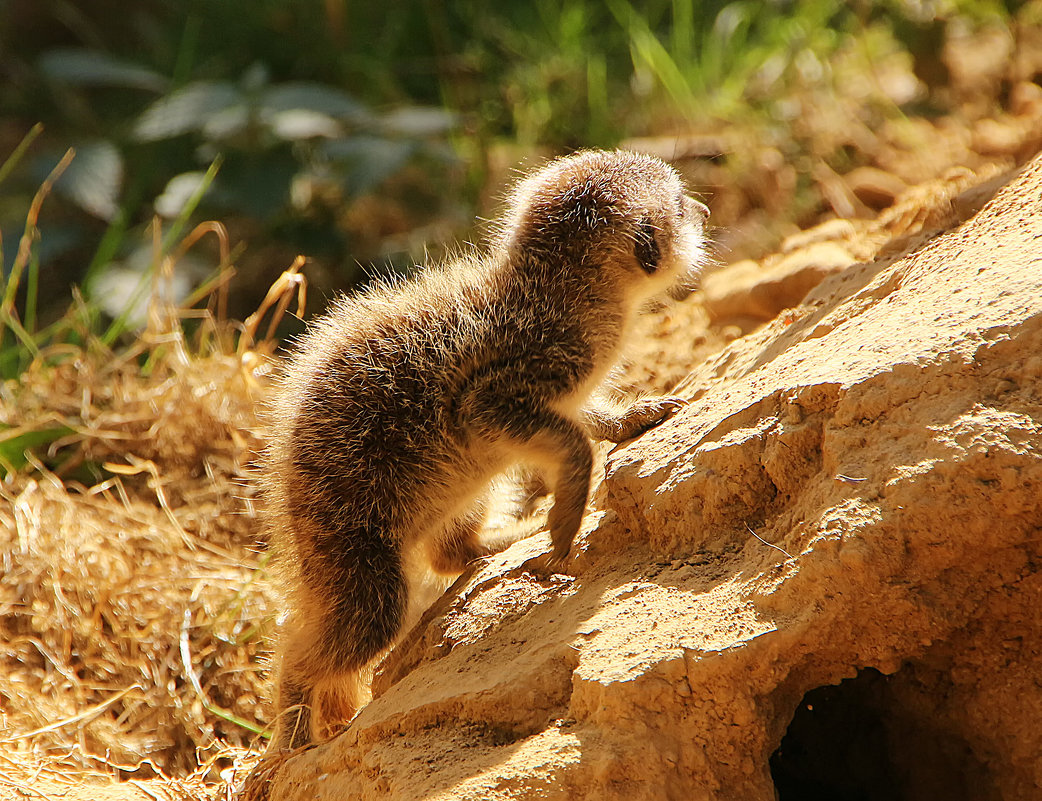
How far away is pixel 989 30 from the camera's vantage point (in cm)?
682

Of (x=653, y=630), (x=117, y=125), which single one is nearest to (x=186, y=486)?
(x=653, y=630)

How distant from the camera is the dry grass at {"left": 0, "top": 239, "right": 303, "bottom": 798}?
3568 millimetres

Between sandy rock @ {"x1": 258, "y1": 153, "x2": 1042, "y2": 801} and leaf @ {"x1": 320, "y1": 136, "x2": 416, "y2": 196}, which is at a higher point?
leaf @ {"x1": 320, "y1": 136, "x2": 416, "y2": 196}

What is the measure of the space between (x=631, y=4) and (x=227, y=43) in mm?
3050

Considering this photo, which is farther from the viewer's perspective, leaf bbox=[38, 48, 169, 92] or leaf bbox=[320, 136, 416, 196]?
leaf bbox=[38, 48, 169, 92]

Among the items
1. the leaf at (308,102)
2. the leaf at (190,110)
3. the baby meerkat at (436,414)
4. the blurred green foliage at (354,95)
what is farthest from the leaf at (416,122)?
the baby meerkat at (436,414)

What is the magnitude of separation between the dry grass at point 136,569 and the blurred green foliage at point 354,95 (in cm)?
121

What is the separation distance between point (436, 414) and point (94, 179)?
11.0 ft

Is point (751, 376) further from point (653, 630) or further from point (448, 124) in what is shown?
point (448, 124)

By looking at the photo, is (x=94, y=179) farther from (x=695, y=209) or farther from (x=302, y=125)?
(x=695, y=209)

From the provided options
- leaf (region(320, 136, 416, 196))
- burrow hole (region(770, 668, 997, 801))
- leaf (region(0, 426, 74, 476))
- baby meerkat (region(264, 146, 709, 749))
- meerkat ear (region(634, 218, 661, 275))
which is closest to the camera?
burrow hole (region(770, 668, 997, 801))

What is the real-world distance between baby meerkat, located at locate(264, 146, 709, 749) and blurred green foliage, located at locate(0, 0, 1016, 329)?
2107mm

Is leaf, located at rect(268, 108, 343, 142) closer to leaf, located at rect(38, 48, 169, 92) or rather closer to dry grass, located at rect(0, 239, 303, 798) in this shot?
leaf, located at rect(38, 48, 169, 92)

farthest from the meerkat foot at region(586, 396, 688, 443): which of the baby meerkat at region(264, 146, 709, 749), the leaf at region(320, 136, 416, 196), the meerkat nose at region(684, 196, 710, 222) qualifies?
the leaf at region(320, 136, 416, 196)
